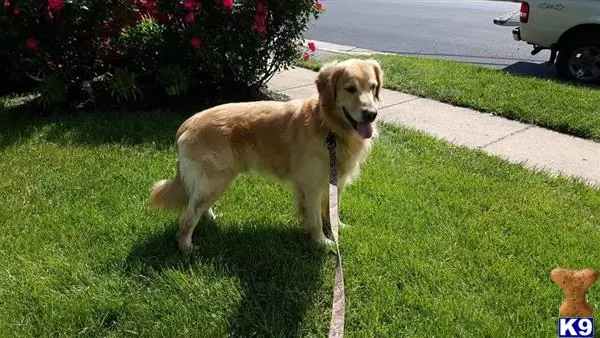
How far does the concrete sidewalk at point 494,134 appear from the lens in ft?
16.8

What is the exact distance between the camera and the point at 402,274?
11.0ft

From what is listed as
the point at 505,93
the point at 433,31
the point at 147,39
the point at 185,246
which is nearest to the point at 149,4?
the point at 147,39

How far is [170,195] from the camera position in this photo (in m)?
3.56

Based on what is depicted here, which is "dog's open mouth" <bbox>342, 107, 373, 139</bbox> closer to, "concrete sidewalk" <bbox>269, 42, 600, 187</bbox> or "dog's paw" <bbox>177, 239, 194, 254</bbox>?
"dog's paw" <bbox>177, 239, 194, 254</bbox>

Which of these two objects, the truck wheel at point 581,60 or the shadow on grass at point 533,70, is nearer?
the truck wheel at point 581,60

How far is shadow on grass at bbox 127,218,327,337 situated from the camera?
2994 mm

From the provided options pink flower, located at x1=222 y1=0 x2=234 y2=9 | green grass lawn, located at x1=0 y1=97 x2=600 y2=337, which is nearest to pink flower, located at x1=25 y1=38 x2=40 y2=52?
green grass lawn, located at x1=0 y1=97 x2=600 y2=337

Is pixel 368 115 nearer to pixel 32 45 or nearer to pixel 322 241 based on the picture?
pixel 322 241

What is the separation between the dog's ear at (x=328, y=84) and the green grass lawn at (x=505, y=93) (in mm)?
3834

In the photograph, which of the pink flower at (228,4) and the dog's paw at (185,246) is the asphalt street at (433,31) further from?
the dog's paw at (185,246)

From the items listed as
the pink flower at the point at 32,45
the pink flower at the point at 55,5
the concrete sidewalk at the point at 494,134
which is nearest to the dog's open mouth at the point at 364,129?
the concrete sidewalk at the point at 494,134

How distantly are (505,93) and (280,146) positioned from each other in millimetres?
4655

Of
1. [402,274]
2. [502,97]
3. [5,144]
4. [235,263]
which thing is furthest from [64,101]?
[502,97]

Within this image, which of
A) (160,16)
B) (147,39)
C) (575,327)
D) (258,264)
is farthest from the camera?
(147,39)
